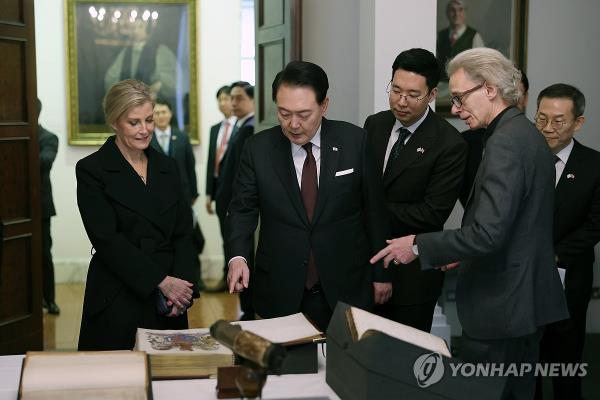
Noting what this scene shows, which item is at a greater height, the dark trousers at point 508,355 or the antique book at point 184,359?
the antique book at point 184,359

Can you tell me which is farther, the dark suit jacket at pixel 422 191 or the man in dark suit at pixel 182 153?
the man in dark suit at pixel 182 153

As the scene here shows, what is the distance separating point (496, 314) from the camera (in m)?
2.82

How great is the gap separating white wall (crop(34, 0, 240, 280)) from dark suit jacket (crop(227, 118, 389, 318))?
20.3ft

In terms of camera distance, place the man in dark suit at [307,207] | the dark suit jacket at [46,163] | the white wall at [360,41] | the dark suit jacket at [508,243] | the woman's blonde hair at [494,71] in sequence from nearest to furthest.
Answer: the dark suit jacket at [508,243] → the woman's blonde hair at [494,71] → the man in dark suit at [307,207] → the white wall at [360,41] → the dark suit jacket at [46,163]

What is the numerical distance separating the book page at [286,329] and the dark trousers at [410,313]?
38.4 inches

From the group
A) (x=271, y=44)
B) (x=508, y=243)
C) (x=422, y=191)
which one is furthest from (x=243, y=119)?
(x=508, y=243)

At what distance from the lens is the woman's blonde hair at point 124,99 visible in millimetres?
3439

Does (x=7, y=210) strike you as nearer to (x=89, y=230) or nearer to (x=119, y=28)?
(x=89, y=230)

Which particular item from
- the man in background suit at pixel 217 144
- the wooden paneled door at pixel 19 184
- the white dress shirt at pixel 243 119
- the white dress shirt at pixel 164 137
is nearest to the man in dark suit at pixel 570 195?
the wooden paneled door at pixel 19 184

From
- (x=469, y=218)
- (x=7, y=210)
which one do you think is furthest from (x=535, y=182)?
(x=7, y=210)

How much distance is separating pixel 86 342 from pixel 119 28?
6539 mm

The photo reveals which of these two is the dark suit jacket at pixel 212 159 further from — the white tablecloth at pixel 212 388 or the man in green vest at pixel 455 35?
the white tablecloth at pixel 212 388

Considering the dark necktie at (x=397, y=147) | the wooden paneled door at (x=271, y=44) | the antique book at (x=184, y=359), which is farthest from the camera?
the wooden paneled door at (x=271, y=44)

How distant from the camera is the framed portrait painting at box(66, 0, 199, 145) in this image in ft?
30.6
